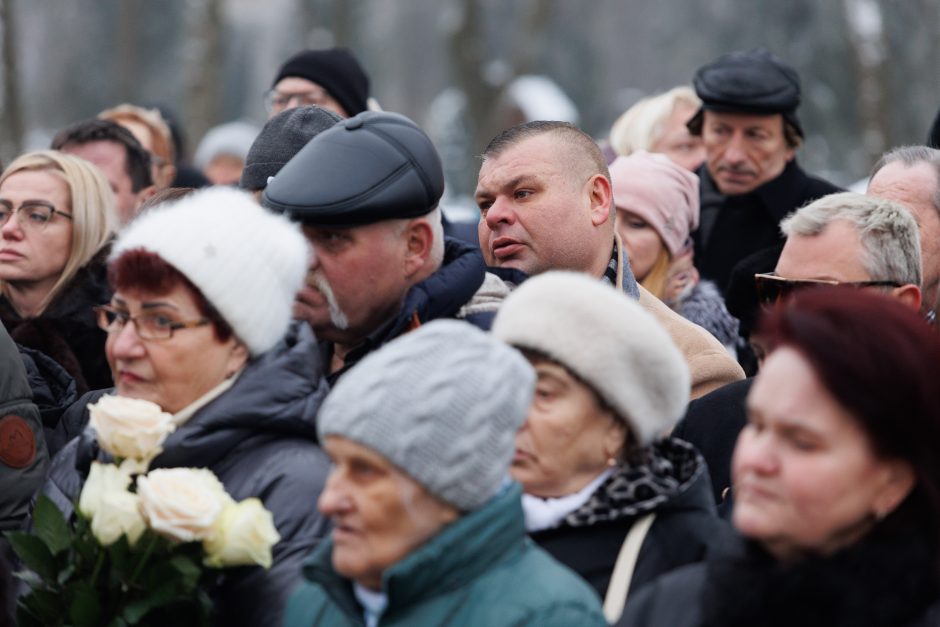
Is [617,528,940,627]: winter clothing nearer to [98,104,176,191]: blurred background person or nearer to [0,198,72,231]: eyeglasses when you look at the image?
[0,198,72,231]: eyeglasses

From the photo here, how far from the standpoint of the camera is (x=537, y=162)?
5.46 m

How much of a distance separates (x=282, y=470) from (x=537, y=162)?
193 centimetres

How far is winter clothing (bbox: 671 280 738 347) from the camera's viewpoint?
6.36m

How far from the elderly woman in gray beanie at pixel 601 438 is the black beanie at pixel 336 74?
165 inches

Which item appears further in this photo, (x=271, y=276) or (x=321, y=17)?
(x=321, y=17)

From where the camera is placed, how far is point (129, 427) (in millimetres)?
3670

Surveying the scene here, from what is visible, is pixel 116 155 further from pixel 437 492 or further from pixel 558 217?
pixel 437 492

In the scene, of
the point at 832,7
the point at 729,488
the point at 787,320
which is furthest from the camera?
the point at 832,7

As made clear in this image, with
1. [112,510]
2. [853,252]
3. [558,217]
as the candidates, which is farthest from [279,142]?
[112,510]

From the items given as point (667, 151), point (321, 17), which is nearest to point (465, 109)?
point (321, 17)

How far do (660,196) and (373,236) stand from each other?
7.61 ft

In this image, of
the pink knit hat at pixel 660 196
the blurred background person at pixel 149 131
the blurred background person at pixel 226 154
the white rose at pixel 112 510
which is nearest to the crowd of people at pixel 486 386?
the white rose at pixel 112 510

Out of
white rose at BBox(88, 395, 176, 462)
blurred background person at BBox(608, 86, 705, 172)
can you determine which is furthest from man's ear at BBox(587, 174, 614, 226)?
blurred background person at BBox(608, 86, 705, 172)

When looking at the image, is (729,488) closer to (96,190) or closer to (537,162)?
(537,162)
